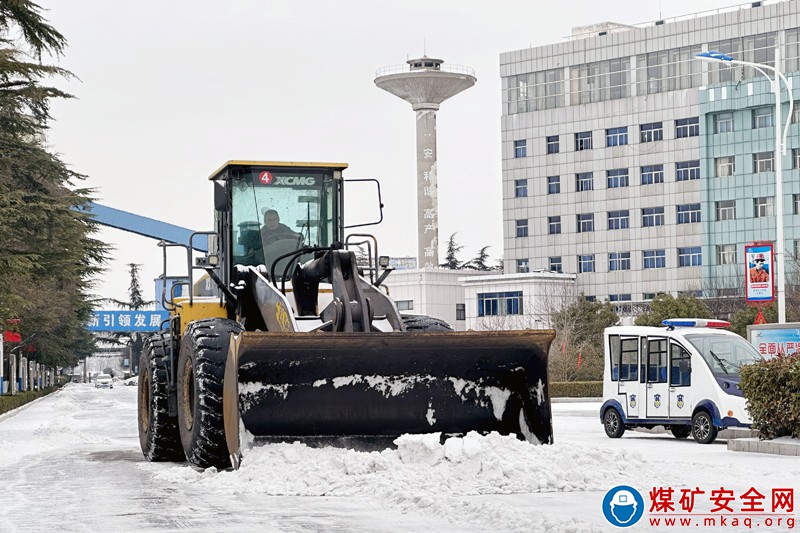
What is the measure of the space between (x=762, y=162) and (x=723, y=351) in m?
68.6

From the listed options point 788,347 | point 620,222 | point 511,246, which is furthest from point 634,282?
point 788,347

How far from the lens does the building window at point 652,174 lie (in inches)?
3799

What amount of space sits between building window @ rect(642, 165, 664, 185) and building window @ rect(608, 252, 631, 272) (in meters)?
5.38

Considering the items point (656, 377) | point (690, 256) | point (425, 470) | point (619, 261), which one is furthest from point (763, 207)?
point (425, 470)

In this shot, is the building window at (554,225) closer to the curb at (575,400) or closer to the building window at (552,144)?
the building window at (552,144)

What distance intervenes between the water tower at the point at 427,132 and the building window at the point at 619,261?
13450mm

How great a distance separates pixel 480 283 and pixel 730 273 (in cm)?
1768

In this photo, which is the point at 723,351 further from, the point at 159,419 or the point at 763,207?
the point at 763,207

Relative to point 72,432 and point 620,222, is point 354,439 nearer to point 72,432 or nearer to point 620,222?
point 72,432

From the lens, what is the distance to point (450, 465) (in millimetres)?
13234

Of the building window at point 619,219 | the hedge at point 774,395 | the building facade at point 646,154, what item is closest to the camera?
the hedge at point 774,395

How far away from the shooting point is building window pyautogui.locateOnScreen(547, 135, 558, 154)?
334 feet

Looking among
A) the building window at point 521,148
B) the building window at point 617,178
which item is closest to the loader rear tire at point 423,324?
the building window at point 617,178

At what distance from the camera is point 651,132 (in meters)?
97.4
